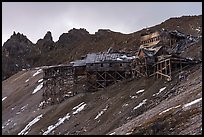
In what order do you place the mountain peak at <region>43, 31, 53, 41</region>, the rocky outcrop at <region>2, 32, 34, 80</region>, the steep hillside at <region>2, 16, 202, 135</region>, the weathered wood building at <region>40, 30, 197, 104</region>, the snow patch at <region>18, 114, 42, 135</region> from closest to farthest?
the steep hillside at <region>2, 16, 202, 135</region> → the weathered wood building at <region>40, 30, 197, 104</region> → the snow patch at <region>18, 114, 42, 135</region> → the rocky outcrop at <region>2, 32, 34, 80</region> → the mountain peak at <region>43, 31, 53, 41</region>

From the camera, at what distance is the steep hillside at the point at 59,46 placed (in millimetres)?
163625

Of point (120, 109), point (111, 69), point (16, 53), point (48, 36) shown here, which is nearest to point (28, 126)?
point (111, 69)

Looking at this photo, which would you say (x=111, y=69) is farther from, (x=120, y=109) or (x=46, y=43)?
(x=46, y=43)

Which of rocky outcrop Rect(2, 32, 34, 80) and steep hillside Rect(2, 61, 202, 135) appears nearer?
steep hillside Rect(2, 61, 202, 135)

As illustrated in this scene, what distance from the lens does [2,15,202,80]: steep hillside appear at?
16362 cm

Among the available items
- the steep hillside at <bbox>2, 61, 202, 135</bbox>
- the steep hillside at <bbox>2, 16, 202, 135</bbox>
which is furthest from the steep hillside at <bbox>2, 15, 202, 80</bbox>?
the steep hillside at <bbox>2, 61, 202, 135</bbox>

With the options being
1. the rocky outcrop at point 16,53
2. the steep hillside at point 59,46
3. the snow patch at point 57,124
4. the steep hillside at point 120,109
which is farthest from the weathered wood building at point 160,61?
the rocky outcrop at point 16,53

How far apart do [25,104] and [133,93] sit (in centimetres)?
3375

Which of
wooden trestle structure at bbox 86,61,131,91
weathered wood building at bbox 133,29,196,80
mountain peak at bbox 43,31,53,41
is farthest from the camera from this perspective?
mountain peak at bbox 43,31,53,41

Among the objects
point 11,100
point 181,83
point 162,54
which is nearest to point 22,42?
point 11,100

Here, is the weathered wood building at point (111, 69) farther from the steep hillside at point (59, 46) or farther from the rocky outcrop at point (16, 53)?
the rocky outcrop at point (16, 53)

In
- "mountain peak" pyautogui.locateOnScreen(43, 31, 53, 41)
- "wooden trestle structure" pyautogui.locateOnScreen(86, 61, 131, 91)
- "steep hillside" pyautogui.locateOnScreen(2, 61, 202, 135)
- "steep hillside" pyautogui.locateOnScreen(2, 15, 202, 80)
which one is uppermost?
"mountain peak" pyautogui.locateOnScreen(43, 31, 53, 41)

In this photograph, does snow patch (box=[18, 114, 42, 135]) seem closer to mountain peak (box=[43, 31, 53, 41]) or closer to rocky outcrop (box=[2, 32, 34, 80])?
rocky outcrop (box=[2, 32, 34, 80])

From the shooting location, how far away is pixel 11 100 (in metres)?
97.8
